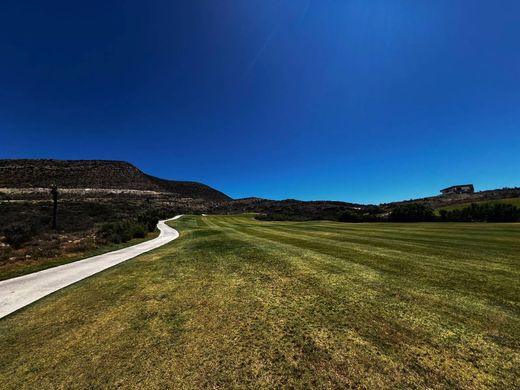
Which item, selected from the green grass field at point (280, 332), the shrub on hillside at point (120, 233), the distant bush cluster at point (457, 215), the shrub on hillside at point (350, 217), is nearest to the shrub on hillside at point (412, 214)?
the distant bush cluster at point (457, 215)

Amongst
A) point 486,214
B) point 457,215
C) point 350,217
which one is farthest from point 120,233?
point 486,214

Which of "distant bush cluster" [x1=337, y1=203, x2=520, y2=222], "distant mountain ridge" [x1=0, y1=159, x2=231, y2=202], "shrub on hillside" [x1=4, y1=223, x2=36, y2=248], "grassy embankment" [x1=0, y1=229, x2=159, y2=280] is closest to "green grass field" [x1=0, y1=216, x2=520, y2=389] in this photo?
"grassy embankment" [x1=0, y1=229, x2=159, y2=280]

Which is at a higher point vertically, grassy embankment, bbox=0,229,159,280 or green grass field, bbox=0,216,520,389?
green grass field, bbox=0,216,520,389

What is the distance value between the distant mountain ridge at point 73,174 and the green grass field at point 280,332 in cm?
6999

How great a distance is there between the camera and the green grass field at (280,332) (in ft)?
8.66

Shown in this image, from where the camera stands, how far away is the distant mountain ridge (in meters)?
58.1

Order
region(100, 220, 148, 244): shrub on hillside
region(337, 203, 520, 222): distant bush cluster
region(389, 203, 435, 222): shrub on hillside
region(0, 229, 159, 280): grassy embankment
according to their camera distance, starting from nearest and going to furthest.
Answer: region(0, 229, 159, 280): grassy embankment
region(100, 220, 148, 244): shrub on hillside
region(337, 203, 520, 222): distant bush cluster
region(389, 203, 435, 222): shrub on hillside

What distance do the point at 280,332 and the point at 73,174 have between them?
81.4 m

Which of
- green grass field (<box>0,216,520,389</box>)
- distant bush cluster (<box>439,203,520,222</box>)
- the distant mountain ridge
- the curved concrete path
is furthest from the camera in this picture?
the distant mountain ridge

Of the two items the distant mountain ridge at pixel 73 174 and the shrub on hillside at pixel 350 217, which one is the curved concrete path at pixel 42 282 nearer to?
the shrub on hillside at pixel 350 217

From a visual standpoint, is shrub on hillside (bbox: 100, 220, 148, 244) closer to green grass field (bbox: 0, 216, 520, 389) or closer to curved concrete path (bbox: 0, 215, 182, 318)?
curved concrete path (bbox: 0, 215, 182, 318)

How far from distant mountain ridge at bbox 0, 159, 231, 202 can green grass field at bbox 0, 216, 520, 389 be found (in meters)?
70.0

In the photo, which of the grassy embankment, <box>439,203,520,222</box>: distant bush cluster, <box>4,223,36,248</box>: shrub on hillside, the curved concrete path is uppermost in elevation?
<box>439,203,520,222</box>: distant bush cluster

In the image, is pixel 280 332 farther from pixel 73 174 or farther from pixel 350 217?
pixel 73 174
